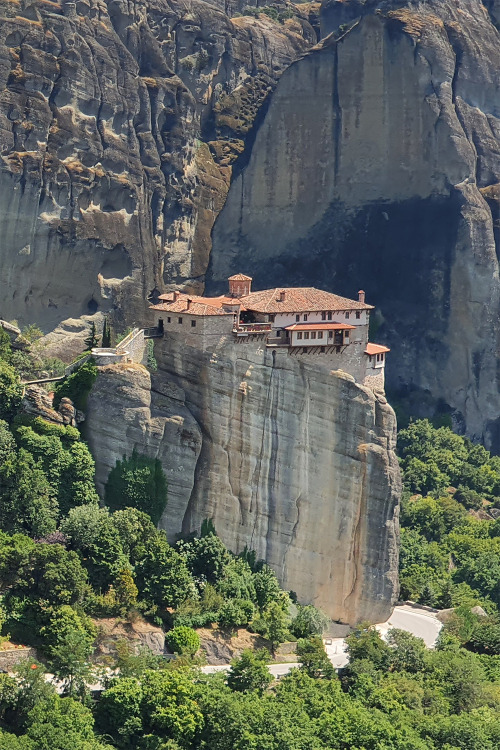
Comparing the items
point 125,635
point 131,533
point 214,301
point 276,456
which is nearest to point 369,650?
point 276,456

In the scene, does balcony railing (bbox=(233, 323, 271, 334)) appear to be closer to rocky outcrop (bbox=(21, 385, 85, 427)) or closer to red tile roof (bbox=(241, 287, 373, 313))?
red tile roof (bbox=(241, 287, 373, 313))

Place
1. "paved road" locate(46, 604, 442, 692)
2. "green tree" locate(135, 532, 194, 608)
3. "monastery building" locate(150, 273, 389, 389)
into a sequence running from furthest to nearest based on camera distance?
"monastery building" locate(150, 273, 389, 389) → "green tree" locate(135, 532, 194, 608) → "paved road" locate(46, 604, 442, 692)

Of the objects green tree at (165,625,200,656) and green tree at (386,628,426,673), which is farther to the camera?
green tree at (386,628,426,673)

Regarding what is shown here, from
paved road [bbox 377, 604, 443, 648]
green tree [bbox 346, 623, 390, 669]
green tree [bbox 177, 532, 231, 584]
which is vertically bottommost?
green tree [bbox 346, 623, 390, 669]

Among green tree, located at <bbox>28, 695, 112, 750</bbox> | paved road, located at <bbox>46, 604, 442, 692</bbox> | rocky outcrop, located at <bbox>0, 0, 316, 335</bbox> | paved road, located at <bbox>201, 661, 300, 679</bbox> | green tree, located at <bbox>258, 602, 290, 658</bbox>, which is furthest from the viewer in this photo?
rocky outcrop, located at <bbox>0, 0, 316, 335</bbox>

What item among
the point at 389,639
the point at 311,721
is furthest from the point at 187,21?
the point at 311,721

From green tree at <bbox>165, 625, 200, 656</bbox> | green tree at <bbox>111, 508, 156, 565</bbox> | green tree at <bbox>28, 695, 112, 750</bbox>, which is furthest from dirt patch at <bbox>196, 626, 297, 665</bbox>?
green tree at <bbox>28, 695, 112, 750</bbox>

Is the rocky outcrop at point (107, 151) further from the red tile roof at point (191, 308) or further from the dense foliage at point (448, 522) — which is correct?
the dense foliage at point (448, 522)
